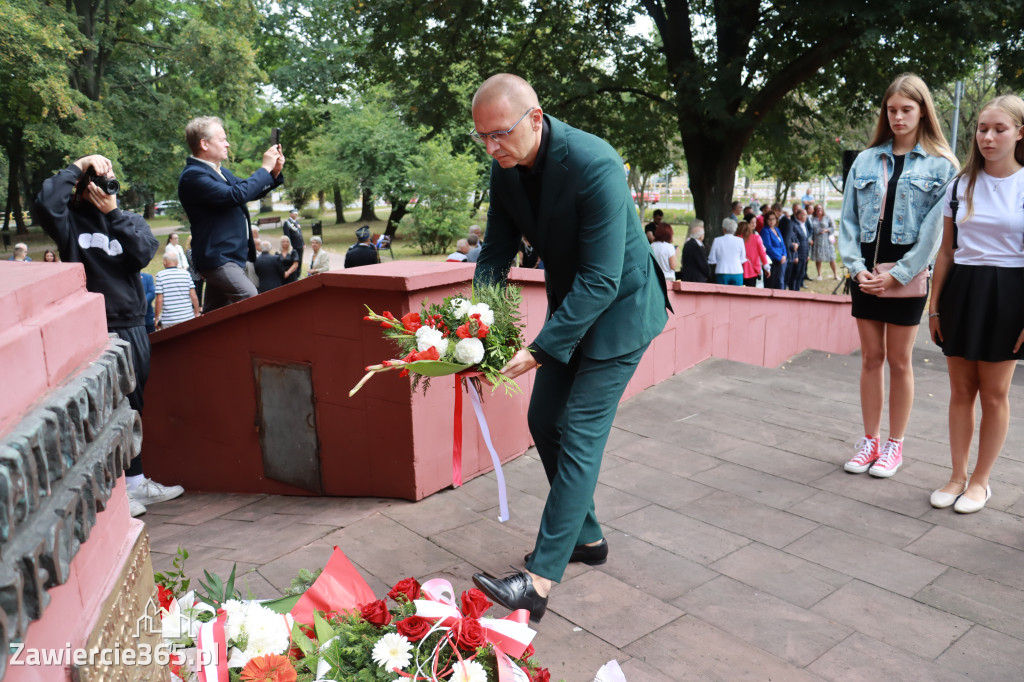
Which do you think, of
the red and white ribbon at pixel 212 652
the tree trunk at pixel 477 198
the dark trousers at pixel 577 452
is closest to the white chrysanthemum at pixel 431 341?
the dark trousers at pixel 577 452

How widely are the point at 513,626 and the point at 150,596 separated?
1.13 m

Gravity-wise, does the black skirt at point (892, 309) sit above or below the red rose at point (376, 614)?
above

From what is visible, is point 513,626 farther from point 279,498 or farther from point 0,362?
point 279,498

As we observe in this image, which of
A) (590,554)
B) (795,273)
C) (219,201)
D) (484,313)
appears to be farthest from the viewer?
(795,273)

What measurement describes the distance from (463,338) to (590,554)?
1165mm

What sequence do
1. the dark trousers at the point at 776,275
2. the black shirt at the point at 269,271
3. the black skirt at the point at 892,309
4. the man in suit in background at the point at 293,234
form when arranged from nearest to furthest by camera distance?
the black skirt at the point at 892,309 < the black shirt at the point at 269,271 < the man in suit in background at the point at 293,234 < the dark trousers at the point at 776,275

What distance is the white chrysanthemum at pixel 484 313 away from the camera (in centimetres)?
308

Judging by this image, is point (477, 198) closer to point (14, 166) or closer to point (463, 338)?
point (14, 166)

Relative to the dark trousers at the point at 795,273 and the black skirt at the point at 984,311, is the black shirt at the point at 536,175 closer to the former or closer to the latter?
the black skirt at the point at 984,311

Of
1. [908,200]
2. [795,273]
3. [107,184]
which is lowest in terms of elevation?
[795,273]

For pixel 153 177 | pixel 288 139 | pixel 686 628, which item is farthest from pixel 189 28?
pixel 686 628

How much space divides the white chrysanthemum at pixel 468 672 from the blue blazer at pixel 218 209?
371cm

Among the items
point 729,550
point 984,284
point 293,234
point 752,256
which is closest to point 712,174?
point 752,256

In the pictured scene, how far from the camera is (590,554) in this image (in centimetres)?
349
